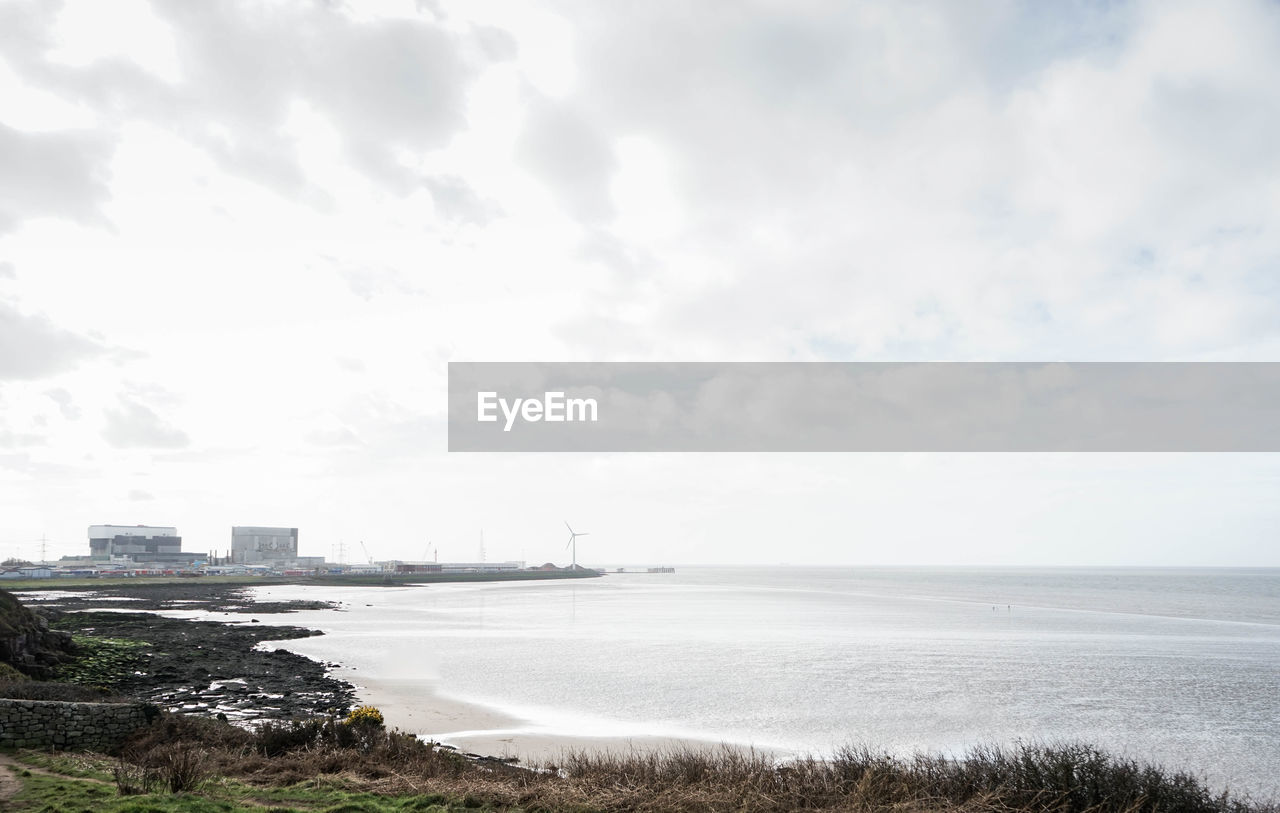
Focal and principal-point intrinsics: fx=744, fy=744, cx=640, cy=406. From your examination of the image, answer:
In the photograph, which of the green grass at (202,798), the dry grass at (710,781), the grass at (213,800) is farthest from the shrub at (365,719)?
the grass at (213,800)

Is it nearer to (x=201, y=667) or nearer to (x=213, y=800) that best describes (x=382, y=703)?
(x=201, y=667)

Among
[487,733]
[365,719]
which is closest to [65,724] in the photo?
[365,719]

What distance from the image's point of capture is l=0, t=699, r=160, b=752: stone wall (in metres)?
20.0

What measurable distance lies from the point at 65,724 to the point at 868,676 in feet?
140

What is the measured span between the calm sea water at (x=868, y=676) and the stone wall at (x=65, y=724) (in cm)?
1659

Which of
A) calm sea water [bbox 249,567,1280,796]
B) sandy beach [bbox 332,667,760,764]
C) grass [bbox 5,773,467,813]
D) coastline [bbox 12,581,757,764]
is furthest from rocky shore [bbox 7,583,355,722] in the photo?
grass [bbox 5,773,467,813]

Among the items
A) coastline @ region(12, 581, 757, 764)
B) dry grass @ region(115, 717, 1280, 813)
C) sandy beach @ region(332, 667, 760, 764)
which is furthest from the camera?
coastline @ region(12, 581, 757, 764)

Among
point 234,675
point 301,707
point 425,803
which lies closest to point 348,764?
point 425,803

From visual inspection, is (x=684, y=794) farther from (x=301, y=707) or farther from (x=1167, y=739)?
(x=1167, y=739)

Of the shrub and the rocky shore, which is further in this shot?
the rocky shore

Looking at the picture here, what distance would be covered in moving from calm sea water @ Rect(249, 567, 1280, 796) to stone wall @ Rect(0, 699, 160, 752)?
653 inches

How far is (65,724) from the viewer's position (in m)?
20.7

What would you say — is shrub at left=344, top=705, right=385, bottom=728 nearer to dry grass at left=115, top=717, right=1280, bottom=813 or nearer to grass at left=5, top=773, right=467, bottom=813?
dry grass at left=115, top=717, right=1280, bottom=813

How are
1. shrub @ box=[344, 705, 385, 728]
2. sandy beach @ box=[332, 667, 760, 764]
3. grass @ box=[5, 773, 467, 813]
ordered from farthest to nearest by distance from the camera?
sandy beach @ box=[332, 667, 760, 764] < shrub @ box=[344, 705, 385, 728] < grass @ box=[5, 773, 467, 813]
